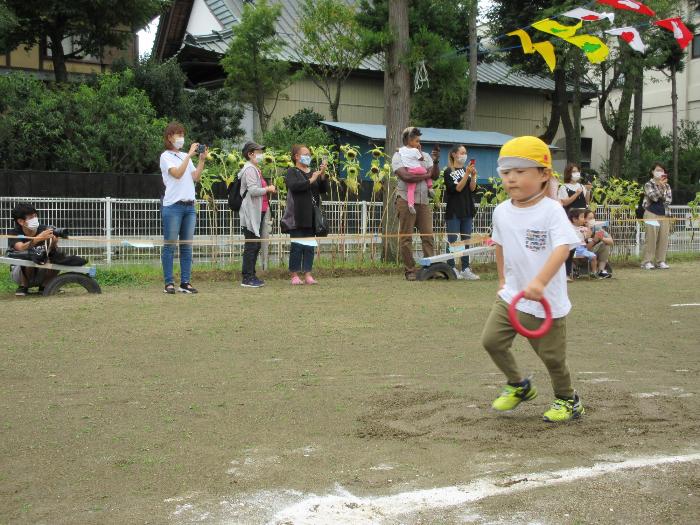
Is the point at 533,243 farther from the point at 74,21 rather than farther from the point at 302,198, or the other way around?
the point at 74,21

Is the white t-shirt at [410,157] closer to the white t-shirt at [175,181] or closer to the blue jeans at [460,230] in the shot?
the blue jeans at [460,230]

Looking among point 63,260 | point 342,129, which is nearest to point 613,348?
point 63,260

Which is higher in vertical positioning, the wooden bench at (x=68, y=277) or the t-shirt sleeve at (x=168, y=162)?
the t-shirt sleeve at (x=168, y=162)

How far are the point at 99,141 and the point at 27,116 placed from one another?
1808 mm

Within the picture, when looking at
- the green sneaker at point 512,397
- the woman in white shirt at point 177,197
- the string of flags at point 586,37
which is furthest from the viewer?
the string of flags at point 586,37

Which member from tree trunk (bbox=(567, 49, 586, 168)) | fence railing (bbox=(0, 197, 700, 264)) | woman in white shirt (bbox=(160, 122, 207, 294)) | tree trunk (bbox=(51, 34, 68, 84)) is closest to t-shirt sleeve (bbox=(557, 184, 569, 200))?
fence railing (bbox=(0, 197, 700, 264))

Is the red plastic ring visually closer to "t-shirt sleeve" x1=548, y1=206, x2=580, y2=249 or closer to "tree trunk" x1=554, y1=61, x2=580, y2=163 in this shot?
"t-shirt sleeve" x1=548, y1=206, x2=580, y2=249

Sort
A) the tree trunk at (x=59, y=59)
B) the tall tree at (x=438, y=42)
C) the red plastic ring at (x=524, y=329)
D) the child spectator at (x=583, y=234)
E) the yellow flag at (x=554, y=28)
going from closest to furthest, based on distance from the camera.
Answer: the red plastic ring at (x=524, y=329) < the yellow flag at (x=554, y=28) < the child spectator at (x=583, y=234) < the tree trunk at (x=59, y=59) < the tall tree at (x=438, y=42)

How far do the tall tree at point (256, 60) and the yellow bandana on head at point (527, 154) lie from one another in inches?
862

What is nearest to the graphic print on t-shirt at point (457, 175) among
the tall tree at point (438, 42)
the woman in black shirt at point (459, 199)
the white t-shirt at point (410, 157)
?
the woman in black shirt at point (459, 199)

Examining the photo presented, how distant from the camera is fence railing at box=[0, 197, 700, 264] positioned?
517 inches

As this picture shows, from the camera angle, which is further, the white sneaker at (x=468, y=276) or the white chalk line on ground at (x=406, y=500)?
the white sneaker at (x=468, y=276)

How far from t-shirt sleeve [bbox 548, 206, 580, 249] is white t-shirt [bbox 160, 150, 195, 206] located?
22.0ft

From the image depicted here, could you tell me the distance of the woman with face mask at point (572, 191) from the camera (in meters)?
13.6
